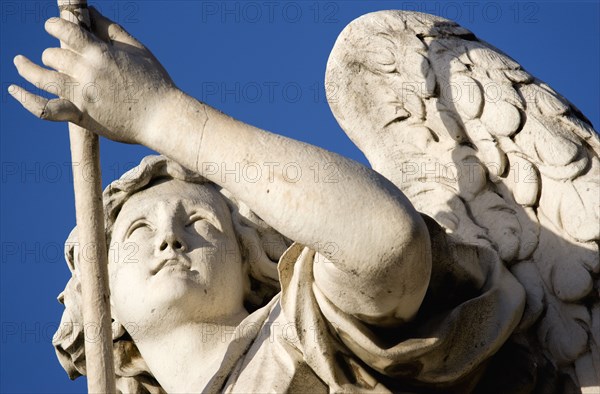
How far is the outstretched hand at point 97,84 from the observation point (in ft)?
19.6

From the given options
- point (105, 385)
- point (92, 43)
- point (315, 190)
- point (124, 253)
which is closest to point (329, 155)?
point (315, 190)

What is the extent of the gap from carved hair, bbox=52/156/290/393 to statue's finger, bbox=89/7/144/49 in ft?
5.03

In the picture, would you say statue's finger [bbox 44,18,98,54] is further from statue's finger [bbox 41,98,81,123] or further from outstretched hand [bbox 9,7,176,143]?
statue's finger [bbox 41,98,81,123]

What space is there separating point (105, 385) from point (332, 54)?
1929 mm

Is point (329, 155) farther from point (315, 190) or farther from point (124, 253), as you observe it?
point (124, 253)

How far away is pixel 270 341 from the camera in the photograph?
6.64m

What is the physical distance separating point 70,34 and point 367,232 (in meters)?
1.26

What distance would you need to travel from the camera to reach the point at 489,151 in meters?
7.10

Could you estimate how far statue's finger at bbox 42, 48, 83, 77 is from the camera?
5.99m

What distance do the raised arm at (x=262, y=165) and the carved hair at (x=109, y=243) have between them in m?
1.47

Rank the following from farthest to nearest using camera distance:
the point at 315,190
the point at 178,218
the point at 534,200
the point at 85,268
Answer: the point at 178,218 < the point at 534,200 < the point at 85,268 < the point at 315,190

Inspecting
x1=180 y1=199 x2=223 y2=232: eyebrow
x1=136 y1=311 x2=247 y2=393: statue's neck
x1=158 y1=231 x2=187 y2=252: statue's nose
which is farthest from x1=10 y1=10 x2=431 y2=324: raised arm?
x1=180 y1=199 x2=223 y2=232: eyebrow

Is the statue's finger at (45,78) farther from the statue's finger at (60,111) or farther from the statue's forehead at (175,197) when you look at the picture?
the statue's forehead at (175,197)

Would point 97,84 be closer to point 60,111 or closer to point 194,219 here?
point 60,111
